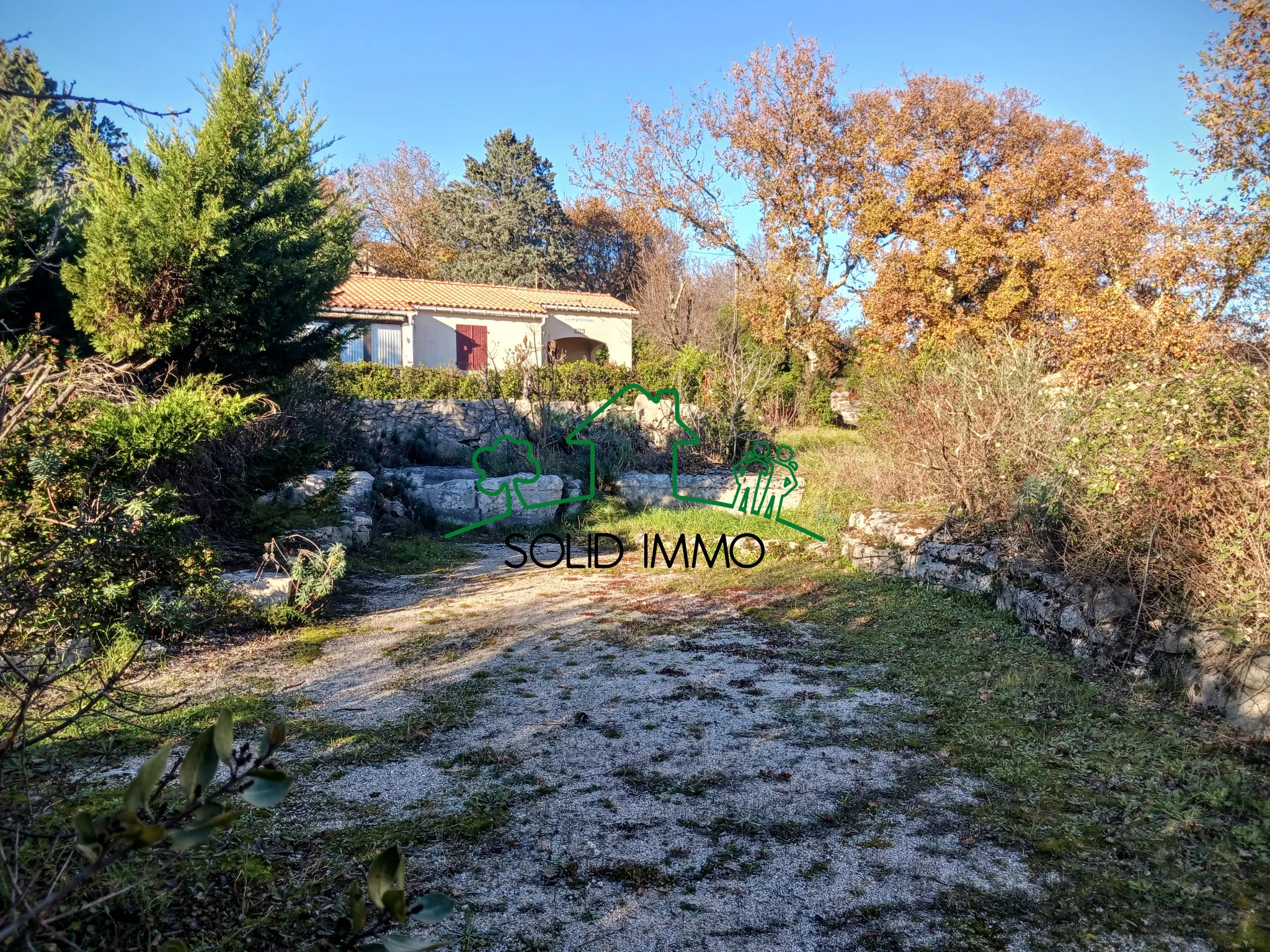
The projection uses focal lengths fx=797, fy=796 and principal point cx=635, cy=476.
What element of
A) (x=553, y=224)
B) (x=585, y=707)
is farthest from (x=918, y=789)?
(x=553, y=224)

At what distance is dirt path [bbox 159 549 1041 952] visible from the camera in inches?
101

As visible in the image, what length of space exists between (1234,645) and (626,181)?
880 inches

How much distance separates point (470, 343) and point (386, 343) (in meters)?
2.56

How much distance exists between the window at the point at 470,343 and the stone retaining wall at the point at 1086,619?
1808cm

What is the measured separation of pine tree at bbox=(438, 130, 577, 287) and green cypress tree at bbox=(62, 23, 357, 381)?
1006 inches

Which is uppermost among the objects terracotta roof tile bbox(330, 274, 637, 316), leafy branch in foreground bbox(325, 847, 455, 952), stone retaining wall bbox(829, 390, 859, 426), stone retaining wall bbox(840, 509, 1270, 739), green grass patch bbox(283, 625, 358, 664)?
terracotta roof tile bbox(330, 274, 637, 316)

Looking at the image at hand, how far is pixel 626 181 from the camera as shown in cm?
2388

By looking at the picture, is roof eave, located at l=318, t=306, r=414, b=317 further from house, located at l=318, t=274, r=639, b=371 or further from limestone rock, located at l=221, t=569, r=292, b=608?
limestone rock, located at l=221, t=569, r=292, b=608

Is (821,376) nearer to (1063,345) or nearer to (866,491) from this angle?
(1063,345)

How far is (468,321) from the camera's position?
78.2ft

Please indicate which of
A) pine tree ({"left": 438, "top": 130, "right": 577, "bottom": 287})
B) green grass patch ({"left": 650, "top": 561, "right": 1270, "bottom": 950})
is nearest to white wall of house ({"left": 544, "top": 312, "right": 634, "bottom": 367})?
pine tree ({"left": 438, "top": 130, "right": 577, "bottom": 287})

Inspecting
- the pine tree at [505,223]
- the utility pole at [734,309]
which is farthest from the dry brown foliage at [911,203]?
the pine tree at [505,223]

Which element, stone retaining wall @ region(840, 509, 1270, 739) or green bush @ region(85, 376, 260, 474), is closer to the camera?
stone retaining wall @ region(840, 509, 1270, 739)

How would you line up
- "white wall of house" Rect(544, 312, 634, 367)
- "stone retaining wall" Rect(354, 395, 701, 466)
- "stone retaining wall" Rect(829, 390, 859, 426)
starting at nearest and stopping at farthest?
1. "stone retaining wall" Rect(354, 395, 701, 466)
2. "stone retaining wall" Rect(829, 390, 859, 426)
3. "white wall of house" Rect(544, 312, 634, 367)
